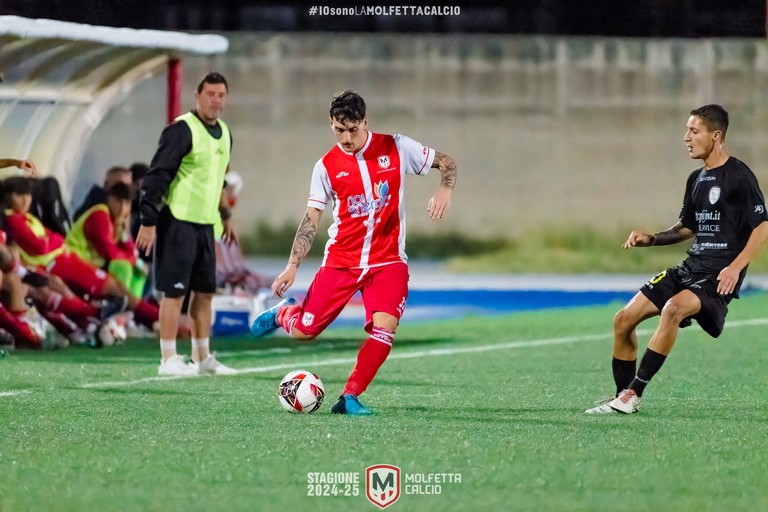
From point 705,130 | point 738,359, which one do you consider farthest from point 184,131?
point 738,359

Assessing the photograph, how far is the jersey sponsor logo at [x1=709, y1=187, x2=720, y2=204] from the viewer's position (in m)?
7.68

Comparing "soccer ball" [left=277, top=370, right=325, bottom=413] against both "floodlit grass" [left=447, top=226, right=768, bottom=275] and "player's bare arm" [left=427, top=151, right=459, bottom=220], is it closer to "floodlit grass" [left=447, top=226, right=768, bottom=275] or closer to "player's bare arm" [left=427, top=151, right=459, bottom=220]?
"player's bare arm" [left=427, top=151, right=459, bottom=220]

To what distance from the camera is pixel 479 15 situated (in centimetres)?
1408

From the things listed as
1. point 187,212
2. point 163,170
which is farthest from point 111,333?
point 163,170

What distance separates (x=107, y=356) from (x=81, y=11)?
361 cm

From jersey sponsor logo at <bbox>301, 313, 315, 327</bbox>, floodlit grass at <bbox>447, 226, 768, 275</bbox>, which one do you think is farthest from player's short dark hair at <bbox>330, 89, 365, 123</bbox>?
floodlit grass at <bbox>447, 226, 768, 275</bbox>

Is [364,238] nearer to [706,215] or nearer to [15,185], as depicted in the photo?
[706,215]

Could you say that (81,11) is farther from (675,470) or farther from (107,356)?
(675,470)

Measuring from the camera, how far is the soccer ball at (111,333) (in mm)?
12250

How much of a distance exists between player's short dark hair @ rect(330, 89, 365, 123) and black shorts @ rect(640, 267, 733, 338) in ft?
5.75

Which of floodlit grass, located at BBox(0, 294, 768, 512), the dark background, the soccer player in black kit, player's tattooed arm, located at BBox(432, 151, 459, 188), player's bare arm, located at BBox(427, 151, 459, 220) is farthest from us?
the dark background

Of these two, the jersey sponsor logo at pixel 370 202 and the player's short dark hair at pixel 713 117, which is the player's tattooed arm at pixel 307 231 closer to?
the jersey sponsor logo at pixel 370 202

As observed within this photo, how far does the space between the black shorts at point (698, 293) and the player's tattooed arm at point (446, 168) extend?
1.15m

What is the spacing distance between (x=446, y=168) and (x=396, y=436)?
1.62 metres
